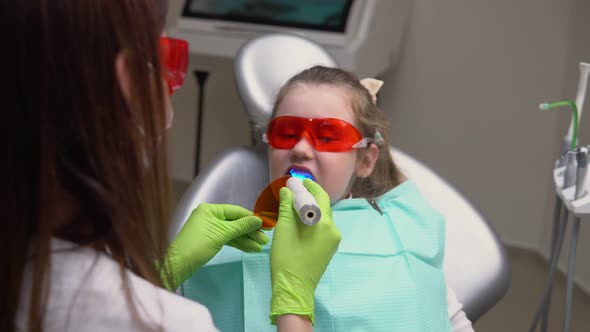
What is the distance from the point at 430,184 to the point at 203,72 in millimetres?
1579

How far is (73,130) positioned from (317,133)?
80 cm

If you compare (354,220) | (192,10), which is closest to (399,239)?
(354,220)

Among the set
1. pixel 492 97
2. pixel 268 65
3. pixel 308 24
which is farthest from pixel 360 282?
pixel 492 97

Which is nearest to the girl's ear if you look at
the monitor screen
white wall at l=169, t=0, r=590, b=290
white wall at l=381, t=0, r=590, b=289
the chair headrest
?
the chair headrest

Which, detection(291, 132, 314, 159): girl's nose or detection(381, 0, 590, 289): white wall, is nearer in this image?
detection(291, 132, 314, 159): girl's nose

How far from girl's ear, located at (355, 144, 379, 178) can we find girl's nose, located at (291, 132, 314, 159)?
0.18 metres

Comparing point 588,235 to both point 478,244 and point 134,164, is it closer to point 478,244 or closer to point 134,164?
point 478,244

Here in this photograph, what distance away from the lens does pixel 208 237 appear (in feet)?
4.33

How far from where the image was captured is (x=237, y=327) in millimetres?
1428

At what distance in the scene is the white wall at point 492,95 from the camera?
9.99ft

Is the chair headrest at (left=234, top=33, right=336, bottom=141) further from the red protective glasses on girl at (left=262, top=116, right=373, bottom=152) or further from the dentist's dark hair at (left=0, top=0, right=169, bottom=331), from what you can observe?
the dentist's dark hair at (left=0, top=0, right=169, bottom=331)

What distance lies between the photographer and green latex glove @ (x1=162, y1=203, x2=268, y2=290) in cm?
130

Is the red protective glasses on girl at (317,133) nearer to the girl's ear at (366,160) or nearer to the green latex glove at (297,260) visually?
the girl's ear at (366,160)

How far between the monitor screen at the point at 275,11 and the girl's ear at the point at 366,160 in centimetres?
131
